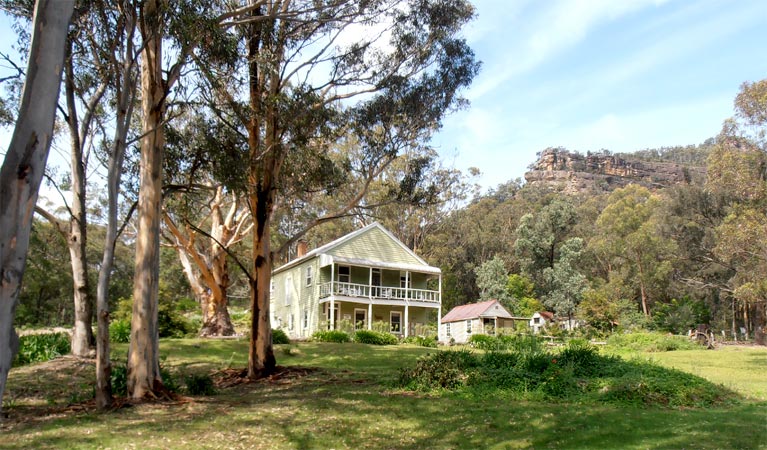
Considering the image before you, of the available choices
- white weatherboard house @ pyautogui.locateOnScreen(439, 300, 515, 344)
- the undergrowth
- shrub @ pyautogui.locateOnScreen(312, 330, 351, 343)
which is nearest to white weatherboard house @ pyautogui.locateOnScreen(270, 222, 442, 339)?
white weatherboard house @ pyautogui.locateOnScreen(439, 300, 515, 344)

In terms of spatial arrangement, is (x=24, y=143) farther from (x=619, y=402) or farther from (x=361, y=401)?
(x=619, y=402)

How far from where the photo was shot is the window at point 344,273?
117ft

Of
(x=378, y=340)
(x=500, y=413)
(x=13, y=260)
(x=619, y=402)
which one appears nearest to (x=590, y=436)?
(x=500, y=413)

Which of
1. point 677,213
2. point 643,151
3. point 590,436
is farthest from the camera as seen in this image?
point 643,151

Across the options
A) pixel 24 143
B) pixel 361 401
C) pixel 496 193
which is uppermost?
pixel 496 193

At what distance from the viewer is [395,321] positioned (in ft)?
126

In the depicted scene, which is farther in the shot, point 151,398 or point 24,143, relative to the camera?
point 151,398

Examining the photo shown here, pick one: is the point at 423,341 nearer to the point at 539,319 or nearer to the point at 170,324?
the point at 170,324

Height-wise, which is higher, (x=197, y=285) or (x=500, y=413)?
(x=197, y=285)

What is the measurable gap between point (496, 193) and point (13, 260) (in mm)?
90822

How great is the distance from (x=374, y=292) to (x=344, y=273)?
2.17 m

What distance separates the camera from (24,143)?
13.8 ft

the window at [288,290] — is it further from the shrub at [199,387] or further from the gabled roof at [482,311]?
the shrub at [199,387]

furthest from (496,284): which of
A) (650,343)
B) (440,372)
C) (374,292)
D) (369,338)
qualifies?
(440,372)
